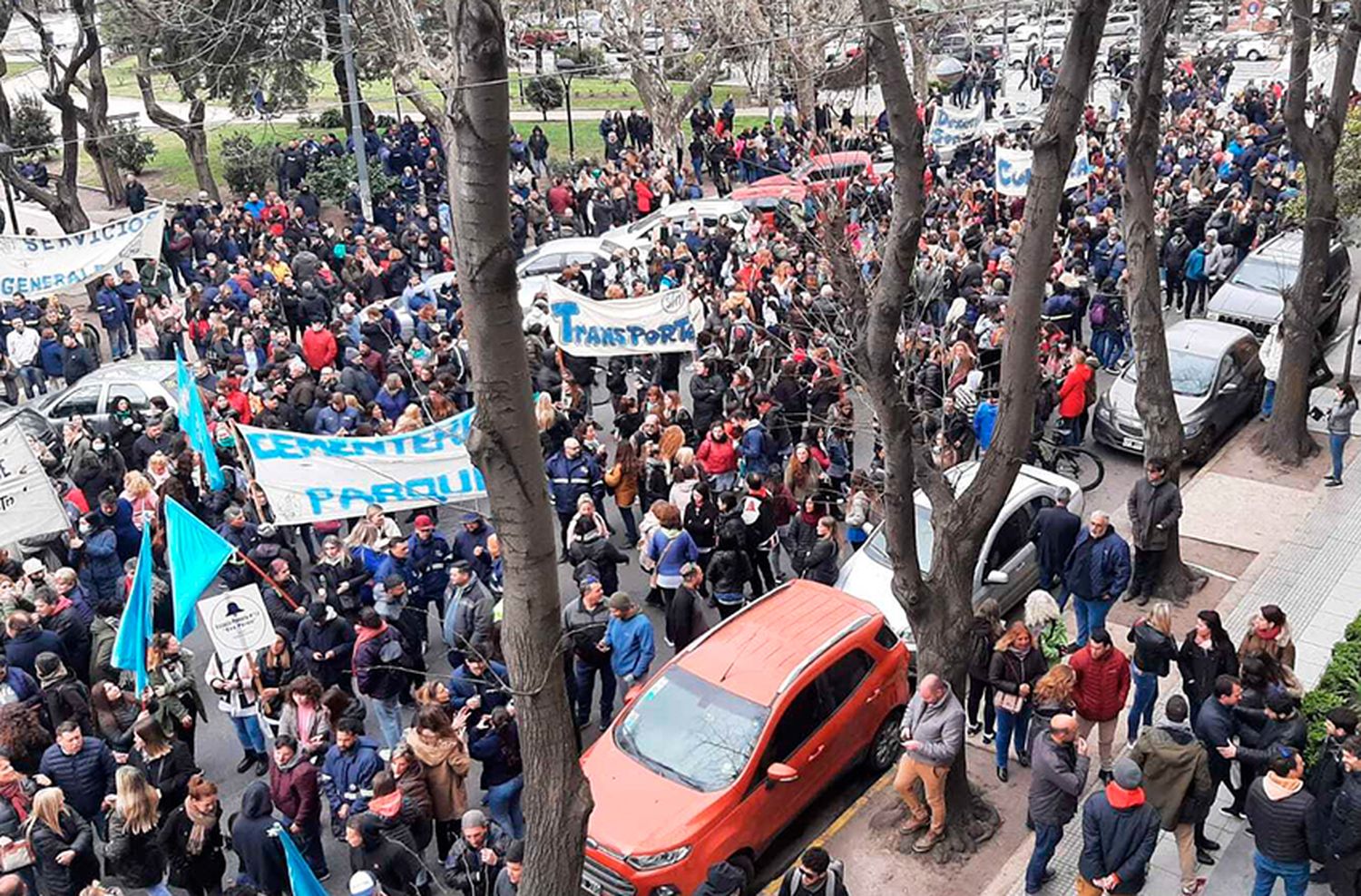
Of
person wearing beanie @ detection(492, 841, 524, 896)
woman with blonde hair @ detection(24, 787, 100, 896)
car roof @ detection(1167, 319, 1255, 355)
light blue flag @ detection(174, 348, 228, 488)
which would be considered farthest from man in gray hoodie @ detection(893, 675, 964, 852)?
car roof @ detection(1167, 319, 1255, 355)

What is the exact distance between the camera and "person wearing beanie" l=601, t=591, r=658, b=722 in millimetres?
11039

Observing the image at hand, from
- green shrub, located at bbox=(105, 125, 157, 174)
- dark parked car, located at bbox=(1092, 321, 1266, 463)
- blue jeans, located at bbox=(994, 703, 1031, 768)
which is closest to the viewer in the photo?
blue jeans, located at bbox=(994, 703, 1031, 768)

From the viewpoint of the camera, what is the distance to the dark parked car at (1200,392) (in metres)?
17.0

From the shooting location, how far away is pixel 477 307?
5906 millimetres

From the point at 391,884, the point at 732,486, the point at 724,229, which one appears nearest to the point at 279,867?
the point at 391,884

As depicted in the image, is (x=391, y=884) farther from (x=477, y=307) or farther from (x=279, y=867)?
(x=477, y=307)

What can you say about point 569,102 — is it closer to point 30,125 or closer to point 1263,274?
point 30,125

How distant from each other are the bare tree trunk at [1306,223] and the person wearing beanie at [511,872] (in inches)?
480

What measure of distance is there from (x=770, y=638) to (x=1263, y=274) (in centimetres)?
1390

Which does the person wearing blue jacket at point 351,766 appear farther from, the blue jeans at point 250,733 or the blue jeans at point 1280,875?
the blue jeans at point 1280,875

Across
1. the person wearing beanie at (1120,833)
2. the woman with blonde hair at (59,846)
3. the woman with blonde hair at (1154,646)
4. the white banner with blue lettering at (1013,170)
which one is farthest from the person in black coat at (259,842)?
the white banner with blue lettering at (1013,170)

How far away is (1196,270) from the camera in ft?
70.9

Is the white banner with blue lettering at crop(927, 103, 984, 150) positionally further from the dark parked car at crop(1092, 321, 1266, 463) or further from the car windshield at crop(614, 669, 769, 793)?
the car windshield at crop(614, 669, 769, 793)

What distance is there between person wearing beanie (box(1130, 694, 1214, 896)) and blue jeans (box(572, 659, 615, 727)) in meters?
4.61
